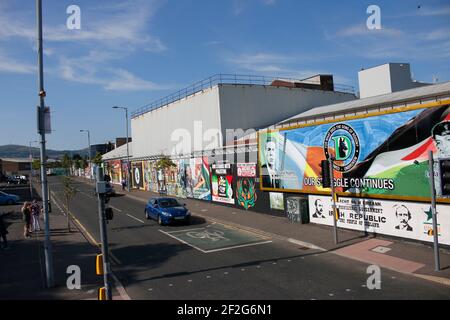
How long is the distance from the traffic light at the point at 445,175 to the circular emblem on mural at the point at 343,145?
637 cm

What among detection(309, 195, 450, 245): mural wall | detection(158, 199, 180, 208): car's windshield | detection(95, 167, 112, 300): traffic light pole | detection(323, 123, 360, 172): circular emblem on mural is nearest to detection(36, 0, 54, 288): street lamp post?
detection(95, 167, 112, 300): traffic light pole

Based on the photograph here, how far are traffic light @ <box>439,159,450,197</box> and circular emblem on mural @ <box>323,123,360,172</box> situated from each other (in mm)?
6372

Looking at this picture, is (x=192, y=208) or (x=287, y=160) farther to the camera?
(x=192, y=208)

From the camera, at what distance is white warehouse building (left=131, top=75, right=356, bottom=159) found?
32.3m

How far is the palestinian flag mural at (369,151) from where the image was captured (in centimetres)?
1399

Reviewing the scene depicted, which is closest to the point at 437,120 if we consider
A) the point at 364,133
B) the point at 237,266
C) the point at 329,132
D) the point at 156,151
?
the point at 364,133

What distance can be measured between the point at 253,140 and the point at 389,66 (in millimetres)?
14139

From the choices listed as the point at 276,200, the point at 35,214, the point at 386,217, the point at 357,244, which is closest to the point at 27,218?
the point at 35,214

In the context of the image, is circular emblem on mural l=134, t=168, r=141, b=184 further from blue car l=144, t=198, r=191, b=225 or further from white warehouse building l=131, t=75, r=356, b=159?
blue car l=144, t=198, r=191, b=225

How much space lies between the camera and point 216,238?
17906mm

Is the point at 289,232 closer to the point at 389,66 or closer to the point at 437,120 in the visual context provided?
the point at 437,120

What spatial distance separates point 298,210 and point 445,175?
10.1m
